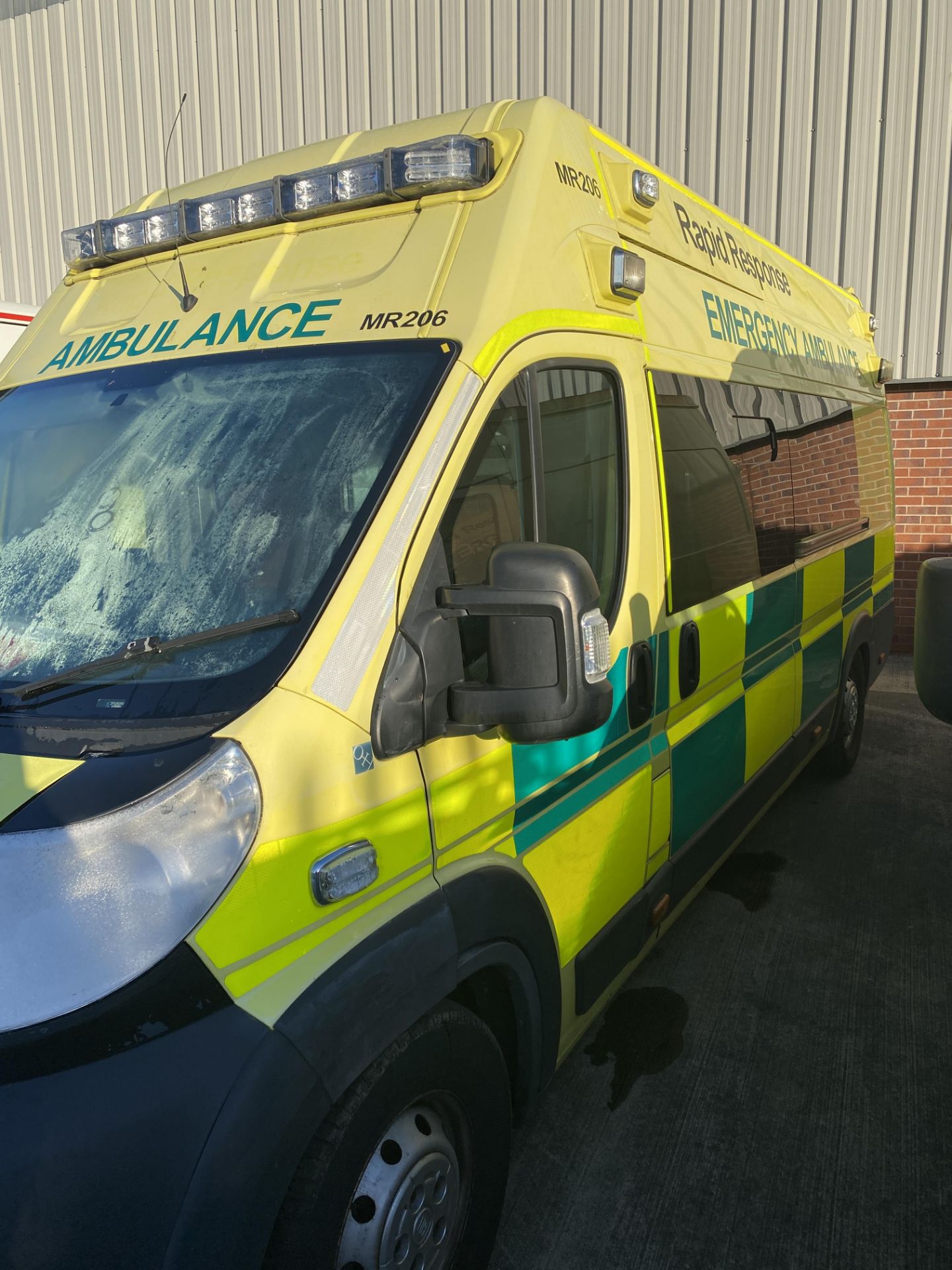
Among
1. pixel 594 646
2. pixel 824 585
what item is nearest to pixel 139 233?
pixel 594 646

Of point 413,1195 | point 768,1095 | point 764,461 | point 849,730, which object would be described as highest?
point 764,461

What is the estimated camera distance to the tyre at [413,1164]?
1613mm

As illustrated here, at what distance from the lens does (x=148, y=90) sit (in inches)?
396

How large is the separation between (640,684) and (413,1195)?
1.33m

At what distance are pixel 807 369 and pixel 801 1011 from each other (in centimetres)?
274

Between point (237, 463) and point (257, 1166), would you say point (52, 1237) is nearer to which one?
point (257, 1166)

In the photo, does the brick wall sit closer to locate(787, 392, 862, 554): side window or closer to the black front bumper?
locate(787, 392, 862, 554): side window

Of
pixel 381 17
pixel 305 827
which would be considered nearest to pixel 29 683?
pixel 305 827

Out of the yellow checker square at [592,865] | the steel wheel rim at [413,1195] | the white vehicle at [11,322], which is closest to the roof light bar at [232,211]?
the yellow checker square at [592,865]

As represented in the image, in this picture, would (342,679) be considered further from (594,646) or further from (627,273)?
(627,273)

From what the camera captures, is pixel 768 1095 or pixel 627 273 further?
pixel 768 1095

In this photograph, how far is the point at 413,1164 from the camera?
1860 millimetres

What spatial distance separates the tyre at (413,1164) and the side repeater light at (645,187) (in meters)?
2.21

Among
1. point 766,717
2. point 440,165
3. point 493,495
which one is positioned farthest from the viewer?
point 766,717
